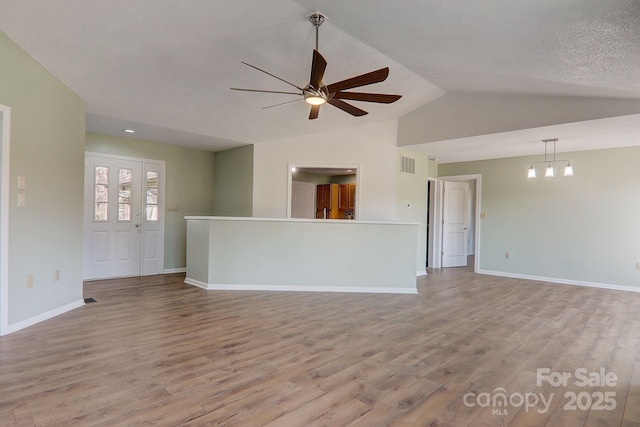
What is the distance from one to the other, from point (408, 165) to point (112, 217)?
5.25 m

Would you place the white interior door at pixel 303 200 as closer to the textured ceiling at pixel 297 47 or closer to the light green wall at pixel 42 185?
the textured ceiling at pixel 297 47

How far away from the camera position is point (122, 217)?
19.5 feet

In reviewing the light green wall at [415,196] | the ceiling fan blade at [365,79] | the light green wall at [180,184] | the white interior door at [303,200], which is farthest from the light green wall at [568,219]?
the light green wall at [180,184]

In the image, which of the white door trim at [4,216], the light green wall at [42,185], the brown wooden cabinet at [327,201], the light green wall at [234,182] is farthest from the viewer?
the brown wooden cabinet at [327,201]

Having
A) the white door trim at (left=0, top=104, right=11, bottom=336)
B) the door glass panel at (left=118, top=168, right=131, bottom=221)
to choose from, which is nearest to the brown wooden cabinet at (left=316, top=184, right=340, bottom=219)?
the door glass panel at (left=118, top=168, right=131, bottom=221)

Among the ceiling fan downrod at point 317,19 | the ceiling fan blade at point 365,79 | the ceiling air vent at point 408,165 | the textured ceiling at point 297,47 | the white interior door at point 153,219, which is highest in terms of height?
the ceiling fan downrod at point 317,19

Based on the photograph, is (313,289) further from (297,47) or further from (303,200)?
(303,200)

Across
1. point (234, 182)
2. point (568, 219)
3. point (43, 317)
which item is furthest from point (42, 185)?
point (568, 219)

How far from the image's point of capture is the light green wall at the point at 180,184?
247 inches

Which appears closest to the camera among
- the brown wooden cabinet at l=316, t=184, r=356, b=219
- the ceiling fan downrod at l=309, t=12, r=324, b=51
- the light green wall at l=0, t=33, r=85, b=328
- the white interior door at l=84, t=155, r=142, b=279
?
the ceiling fan downrod at l=309, t=12, r=324, b=51

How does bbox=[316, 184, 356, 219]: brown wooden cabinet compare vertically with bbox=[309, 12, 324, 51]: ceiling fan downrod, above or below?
below

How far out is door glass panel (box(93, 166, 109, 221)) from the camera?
5664mm

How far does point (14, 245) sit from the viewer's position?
10.4 ft

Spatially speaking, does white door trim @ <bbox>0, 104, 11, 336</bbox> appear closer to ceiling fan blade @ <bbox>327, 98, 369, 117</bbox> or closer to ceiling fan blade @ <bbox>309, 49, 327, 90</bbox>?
ceiling fan blade @ <bbox>309, 49, 327, 90</bbox>
